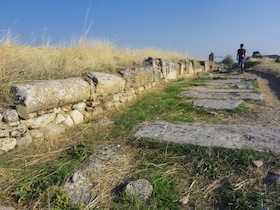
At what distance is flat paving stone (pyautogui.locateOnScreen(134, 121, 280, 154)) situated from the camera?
2756 millimetres

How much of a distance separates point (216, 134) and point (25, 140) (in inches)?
79.3

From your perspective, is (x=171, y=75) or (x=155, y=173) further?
(x=171, y=75)

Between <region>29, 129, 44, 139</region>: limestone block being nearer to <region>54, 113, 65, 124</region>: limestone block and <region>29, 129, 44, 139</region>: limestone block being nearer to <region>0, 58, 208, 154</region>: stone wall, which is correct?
<region>0, 58, 208, 154</region>: stone wall

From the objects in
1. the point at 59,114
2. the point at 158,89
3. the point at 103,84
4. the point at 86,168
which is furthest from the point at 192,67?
the point at 86,168

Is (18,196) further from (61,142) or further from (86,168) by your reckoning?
(61,142)

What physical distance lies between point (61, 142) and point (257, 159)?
78.0 inches

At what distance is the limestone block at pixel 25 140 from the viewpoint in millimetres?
2766

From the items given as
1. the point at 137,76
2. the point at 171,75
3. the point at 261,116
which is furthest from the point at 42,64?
the point at 171,75

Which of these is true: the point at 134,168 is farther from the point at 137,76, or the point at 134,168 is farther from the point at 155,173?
the point at 137,76

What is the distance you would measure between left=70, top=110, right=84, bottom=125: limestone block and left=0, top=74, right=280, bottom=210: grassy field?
1.02 feet

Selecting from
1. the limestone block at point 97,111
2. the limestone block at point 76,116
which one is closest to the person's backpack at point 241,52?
the limestone block at point 97,111

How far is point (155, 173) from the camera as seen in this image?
7.82 ft

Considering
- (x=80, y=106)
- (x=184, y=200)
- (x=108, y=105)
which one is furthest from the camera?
(x=108, y=105)

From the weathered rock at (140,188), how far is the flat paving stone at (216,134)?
2.70ft
